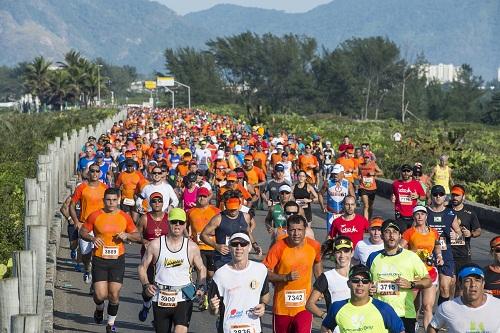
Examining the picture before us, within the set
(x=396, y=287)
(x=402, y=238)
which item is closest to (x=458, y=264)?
(x=402, y=238)

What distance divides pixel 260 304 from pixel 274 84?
14598cm

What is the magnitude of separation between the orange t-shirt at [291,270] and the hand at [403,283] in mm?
827

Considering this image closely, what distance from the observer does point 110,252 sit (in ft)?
40.8

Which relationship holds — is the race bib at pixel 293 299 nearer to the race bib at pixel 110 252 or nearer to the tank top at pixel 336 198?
the race bib at pixel 110 252

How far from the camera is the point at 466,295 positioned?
7.28 m

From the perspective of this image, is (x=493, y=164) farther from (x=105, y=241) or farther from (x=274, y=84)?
(x=274, y=84)

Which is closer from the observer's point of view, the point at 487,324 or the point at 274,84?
the point at 487,324

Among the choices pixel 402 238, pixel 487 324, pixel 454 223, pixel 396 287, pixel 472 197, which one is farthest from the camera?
pixel 472 197

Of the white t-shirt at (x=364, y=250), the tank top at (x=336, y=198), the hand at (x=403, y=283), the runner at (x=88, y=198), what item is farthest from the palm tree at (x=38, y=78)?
the hand at (x=403, y=283)

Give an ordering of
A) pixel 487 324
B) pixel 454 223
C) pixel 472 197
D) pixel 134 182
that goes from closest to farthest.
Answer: pixel 487 324
pixel 454 223
pixel 134 182
pixel 472 197

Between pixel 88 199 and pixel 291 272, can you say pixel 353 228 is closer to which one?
pixel 291 272

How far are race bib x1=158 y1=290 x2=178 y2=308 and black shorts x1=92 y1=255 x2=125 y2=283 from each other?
228 centimetres

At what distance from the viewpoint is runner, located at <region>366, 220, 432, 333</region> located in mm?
9562

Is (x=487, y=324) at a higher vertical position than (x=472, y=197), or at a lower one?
higher
